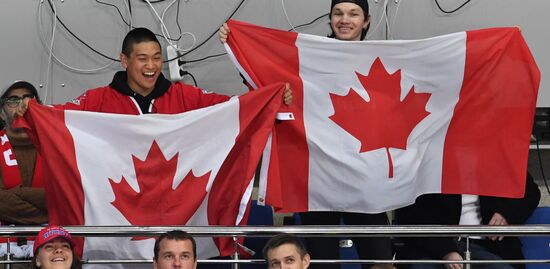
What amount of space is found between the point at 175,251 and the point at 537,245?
106 inches

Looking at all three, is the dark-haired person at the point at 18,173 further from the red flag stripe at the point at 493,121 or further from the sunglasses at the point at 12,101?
the red flag stripe at the point at 493,121

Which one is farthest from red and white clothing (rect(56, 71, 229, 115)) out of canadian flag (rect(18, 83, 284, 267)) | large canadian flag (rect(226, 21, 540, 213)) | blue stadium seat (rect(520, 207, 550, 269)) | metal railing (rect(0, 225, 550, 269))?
blue stadium seat (rect(520, 207, 550, 269))

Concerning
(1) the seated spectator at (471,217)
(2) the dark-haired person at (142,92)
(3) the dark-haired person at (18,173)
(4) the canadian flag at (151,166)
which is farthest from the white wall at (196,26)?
(4) the canadian flag at (151,166)

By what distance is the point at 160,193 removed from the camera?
26.0ft

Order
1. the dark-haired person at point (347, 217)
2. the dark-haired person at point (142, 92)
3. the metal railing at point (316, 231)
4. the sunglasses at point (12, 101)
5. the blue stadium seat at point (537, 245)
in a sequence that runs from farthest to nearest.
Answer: the blue stadium seat at point (537, 245)
the sunglasses at point (12, 101)
the dark-haired person at point (142, 92)
the dark-haired person at point (347, 217)
the metal railing at point (316, 231)

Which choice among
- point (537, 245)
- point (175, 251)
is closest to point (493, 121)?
point (537, 245)

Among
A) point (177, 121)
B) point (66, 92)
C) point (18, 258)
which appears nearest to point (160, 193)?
point (177, 121)

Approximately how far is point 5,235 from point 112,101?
1.33 meters

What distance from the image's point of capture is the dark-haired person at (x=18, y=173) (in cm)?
813

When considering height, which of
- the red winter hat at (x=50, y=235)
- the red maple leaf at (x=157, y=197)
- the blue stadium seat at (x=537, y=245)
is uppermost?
the red maple leaf at (x=157, y=197)

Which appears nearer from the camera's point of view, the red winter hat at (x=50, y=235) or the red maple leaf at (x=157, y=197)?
the red winter hat at (x=50, y=235)

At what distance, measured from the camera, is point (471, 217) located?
842 centimetres

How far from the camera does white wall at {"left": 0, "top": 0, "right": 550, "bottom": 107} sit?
9.08m

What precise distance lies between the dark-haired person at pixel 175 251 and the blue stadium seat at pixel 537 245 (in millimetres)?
2484
